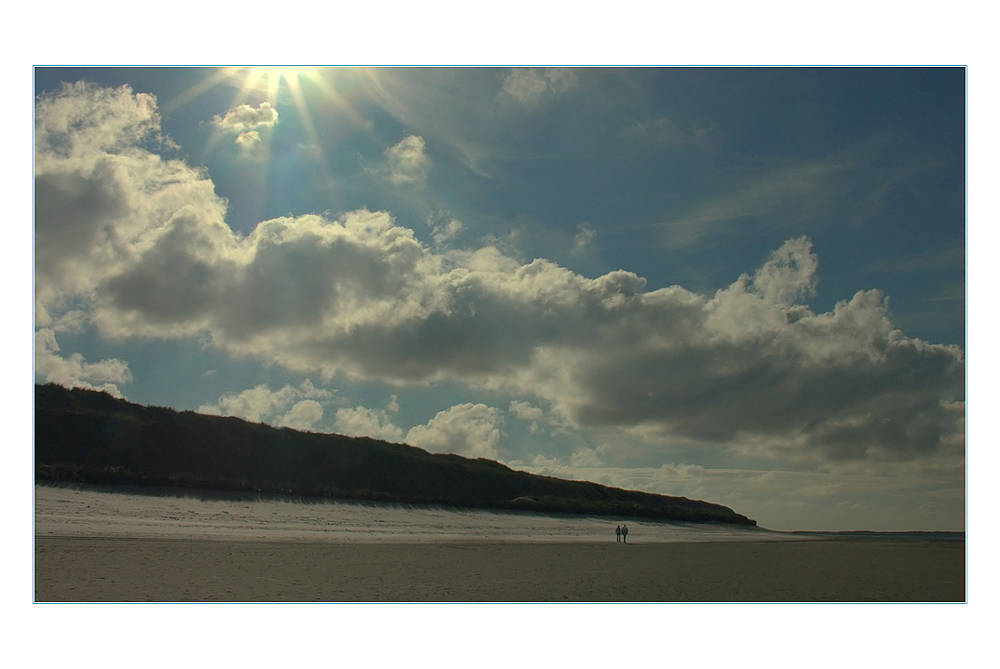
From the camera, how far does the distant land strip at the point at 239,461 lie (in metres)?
29.4

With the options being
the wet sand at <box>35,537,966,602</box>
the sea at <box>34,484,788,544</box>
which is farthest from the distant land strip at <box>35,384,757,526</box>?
the wet sand at <box>35,537,966,602</box>

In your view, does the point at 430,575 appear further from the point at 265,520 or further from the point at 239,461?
the point at 239,461

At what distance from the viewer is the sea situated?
21891mm

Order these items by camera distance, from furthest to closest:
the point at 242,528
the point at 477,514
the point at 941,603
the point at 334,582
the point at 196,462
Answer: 1. the point at 477,514
2. the point at 196,462
3. the point at 242,528
4. the point at 334,582
5. the point at 941,603

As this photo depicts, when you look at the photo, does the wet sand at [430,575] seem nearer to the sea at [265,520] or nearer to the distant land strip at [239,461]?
the sea at [265,520]

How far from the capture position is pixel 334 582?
14.0 meters

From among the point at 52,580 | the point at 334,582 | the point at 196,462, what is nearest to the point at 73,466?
the point at 196,462

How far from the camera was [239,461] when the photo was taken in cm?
3319

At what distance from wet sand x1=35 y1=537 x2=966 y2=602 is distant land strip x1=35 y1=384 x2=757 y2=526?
1057 cm

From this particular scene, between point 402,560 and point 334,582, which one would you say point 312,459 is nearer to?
point 402,560

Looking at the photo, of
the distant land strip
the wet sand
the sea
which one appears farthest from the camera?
the distant land strip

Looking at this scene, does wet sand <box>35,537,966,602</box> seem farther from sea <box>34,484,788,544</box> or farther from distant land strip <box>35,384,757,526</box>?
distant land strip <box>35,384,757,526</box>

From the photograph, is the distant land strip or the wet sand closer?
the wet sand

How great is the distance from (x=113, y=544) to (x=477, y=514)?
21021 millimetres
